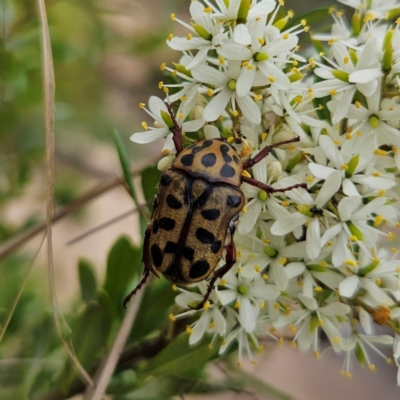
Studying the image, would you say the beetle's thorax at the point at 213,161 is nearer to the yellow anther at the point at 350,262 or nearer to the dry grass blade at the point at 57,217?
the yellow anther at the point at 350,262

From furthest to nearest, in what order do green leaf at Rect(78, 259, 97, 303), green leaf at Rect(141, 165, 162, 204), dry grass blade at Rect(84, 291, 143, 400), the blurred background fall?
1. the blurred background
2. green leaf at Rect(78, 259, 97, 303)
3. green leaf at Rect(141, 165, 162, 204)
4. dry grass blade at Rect(84, 291, 143, 400)

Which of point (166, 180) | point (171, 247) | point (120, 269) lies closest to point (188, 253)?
point (171, 247)

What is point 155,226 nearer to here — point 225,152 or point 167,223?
point 167,223

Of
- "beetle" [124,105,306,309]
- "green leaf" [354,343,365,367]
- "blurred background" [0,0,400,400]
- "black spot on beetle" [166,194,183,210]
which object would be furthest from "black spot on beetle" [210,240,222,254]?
"blurred background" [0,0,400,400]

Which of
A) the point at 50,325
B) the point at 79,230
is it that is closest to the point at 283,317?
the point at 50,325

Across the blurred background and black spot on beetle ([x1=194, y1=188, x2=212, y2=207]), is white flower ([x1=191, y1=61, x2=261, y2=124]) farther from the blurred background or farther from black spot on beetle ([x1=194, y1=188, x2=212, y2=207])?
the blurred background

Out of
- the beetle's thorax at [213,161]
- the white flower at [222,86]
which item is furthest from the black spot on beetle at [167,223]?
the white flower at [222,86]

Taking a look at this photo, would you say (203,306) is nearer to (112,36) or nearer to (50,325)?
(50,325)
